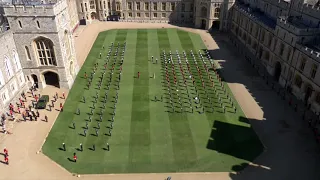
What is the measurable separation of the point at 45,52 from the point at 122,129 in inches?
887

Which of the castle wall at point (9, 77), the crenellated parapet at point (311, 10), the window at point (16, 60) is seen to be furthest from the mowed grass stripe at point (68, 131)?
the crenellated parapet at point (311, 10)

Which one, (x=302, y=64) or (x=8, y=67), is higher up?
(x=8, y=67)

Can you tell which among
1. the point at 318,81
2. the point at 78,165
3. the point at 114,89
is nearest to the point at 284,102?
the point at 318,81

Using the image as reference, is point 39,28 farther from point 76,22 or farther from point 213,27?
point 213,27

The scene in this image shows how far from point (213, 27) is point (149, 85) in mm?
48572

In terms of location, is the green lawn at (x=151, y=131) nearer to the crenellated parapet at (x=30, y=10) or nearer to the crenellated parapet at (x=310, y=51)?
the crenellated parapet at (x=310, y=51)

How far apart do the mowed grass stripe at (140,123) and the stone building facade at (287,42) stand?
28.6m

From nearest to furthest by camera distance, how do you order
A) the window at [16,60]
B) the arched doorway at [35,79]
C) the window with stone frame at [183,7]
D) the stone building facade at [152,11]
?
1. the window at [16,60]
2. the arched doorway at [35,79]
3. the stone building facade at [152,11]
4. the window with stone frame at [183,7]

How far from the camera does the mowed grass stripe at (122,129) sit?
37.8m

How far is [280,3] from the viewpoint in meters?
69.9

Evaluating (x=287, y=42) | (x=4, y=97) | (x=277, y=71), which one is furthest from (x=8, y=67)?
(x=277, y=71)

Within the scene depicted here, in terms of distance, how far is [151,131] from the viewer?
144ft

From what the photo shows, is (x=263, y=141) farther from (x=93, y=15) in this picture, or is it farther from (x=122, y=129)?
(x=93, y=15)

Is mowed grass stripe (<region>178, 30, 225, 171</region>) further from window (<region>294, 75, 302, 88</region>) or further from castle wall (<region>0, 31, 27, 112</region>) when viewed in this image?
castle wall (<region>0, 31, 27, 112</region>)
